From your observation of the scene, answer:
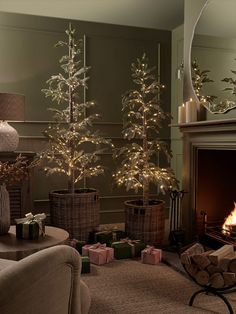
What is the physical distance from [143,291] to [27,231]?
2.85ft

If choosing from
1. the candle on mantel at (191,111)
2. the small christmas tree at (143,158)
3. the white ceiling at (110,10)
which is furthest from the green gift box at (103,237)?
the white ceiling at (110,10)

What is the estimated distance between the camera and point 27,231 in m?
2.16

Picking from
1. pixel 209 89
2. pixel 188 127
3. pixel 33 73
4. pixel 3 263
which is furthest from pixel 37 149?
pixel 3 263

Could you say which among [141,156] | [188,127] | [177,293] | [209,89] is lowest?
[177,293]

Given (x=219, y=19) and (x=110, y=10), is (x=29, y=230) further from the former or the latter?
(x=110, y=10)

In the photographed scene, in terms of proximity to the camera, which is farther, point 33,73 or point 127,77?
point 127,77

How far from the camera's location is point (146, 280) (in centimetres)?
262

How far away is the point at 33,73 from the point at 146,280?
8.58 ft

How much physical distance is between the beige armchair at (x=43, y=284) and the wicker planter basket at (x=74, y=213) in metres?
2.10

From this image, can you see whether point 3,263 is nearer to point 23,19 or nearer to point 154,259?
point 154,259

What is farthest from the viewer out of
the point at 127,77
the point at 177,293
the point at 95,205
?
the point at 127,77

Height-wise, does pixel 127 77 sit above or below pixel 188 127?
above

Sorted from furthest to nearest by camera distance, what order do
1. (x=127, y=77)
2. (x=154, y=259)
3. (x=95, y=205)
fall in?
1. (x=127, y=77)
2. (x=95, y=205)
3. (x=154, y=259)

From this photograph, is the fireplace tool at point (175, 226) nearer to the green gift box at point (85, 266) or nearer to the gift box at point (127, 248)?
the gift box at point (127, 248)
